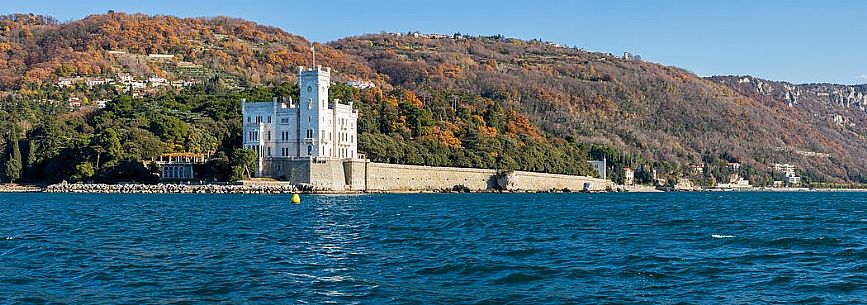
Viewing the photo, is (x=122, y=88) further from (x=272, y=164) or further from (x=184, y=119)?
(x=272, y=164)

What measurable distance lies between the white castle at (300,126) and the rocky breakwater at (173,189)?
643 cm

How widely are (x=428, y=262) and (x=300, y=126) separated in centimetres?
7870

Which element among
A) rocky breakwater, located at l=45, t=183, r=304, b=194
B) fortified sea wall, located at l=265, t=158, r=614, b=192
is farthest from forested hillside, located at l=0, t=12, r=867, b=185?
fortified sea wall, located at l=265, t=158, r=614, b=192

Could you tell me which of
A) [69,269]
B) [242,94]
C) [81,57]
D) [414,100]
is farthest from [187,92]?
[69,269]

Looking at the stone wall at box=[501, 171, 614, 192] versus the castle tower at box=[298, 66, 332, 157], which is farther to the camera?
the stone wall at box=[501, 171, 614, 192]

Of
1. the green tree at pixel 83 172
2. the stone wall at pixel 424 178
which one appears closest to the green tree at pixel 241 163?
the stone wall at pixel 424 178

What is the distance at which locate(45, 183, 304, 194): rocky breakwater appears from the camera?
94250mm

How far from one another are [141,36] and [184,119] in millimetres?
87493

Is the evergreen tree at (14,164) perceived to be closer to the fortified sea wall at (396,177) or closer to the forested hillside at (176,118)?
the forested hillside at (176,118)

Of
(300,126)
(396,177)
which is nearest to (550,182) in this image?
(396,177)

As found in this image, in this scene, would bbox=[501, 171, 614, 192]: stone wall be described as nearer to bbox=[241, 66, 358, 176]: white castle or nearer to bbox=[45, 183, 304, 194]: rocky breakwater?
bbox=[241, 66, 358, 176]: white castle

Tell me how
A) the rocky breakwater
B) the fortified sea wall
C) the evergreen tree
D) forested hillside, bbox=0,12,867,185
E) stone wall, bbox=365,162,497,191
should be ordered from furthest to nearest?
stone wall, bbox=365,162,497,191
the evergreen tree
forested hillside, bbox=0,12,867,185
the fortified sea wall
the rocky breakwater

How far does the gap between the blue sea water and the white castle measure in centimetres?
5924

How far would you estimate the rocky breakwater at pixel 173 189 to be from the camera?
3711 inches
